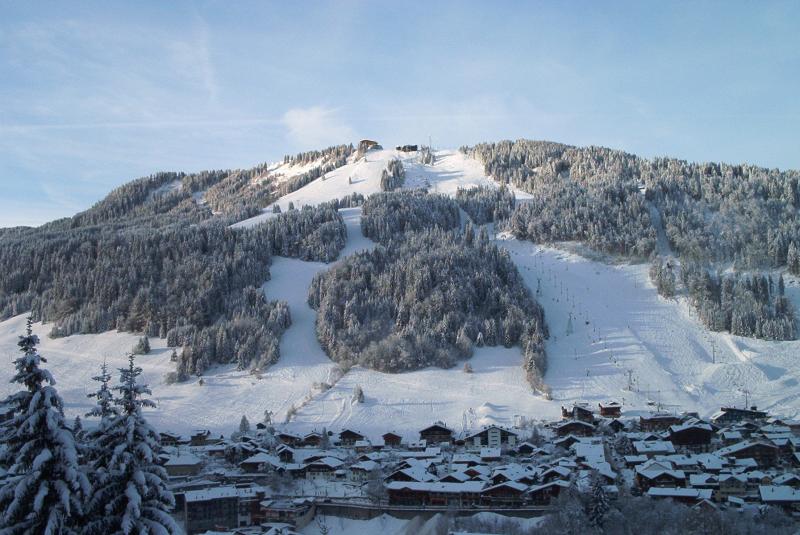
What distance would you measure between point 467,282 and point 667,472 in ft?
182

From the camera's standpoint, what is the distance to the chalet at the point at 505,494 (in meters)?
42.9

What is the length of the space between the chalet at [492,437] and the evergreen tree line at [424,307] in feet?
54.2

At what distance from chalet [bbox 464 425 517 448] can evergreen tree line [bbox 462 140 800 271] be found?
2434 inches

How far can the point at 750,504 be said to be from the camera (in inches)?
1596

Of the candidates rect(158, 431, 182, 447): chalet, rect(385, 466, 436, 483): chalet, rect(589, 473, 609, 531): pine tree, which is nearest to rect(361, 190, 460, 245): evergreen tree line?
rect(158, 431, 182, 447): chalet

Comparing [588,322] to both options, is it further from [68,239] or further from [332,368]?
[68,239]

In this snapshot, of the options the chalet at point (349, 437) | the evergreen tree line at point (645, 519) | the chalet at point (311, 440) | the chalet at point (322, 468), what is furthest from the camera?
the chalet at point (349, 437)

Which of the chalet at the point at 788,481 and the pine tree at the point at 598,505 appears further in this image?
the chalet at the point at 788,481

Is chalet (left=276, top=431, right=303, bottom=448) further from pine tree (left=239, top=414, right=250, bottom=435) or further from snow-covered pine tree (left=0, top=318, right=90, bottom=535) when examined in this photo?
snow-covered pine tree (left=0, top=318, right=90, bottom=535)

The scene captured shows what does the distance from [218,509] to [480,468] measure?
17.3m

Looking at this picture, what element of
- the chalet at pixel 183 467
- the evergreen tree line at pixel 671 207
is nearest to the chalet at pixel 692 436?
the chalet at pixel 183 467

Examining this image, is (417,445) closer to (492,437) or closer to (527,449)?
(492,437)

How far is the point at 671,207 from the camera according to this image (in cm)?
12581

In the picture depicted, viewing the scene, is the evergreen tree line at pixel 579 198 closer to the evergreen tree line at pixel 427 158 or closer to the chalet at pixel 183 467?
the evergreen tree line at pixel 427 158
